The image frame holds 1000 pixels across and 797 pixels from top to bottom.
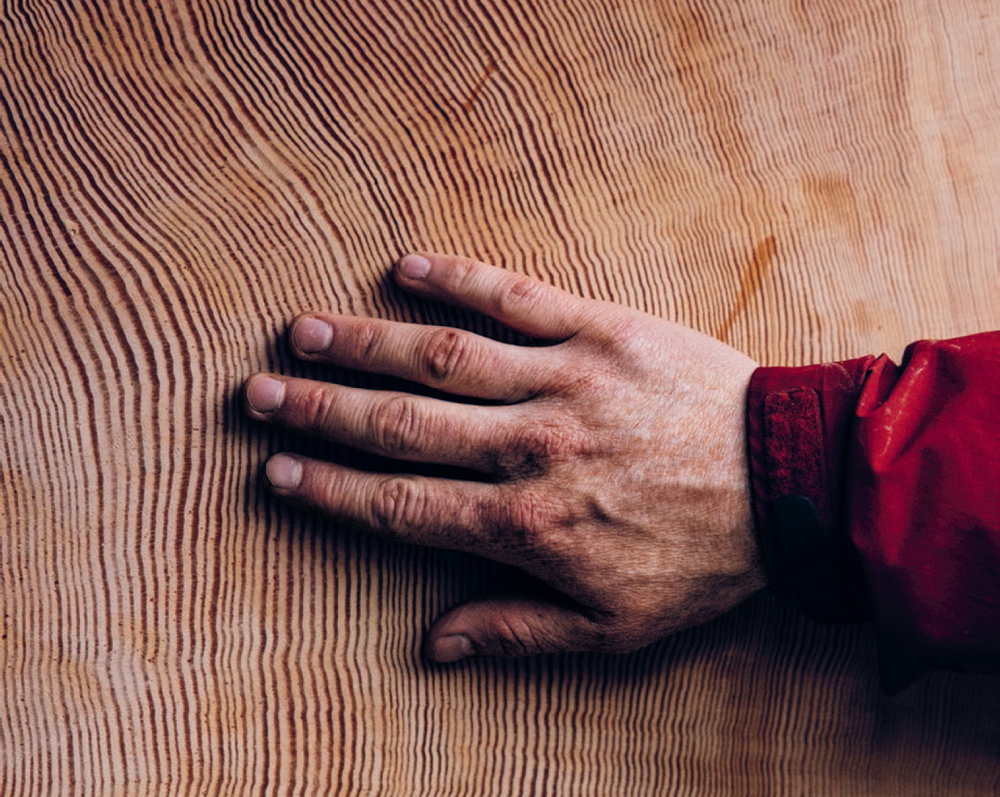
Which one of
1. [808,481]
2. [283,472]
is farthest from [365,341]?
[808,481]

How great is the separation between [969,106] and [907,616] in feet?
2.34

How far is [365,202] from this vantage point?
86 cm

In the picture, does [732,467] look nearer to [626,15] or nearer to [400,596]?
[400,596]

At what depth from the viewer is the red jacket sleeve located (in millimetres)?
727

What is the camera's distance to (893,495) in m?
0.74

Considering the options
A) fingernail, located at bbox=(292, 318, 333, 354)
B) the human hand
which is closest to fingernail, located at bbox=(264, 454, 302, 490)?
the human hand

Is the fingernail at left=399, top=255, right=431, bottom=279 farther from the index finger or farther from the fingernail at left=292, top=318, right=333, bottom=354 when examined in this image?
the fingernail at left=292, top=318, right=333, bottom=354

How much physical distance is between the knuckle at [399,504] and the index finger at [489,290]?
0.67 feet

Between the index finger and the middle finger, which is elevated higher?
the index finger

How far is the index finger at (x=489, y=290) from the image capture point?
838 millimetres

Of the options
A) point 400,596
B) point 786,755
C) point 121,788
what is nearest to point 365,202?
point 400,596

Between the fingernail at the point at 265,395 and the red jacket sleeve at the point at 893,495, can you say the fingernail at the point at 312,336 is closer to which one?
the fingernail at the point at 265,395

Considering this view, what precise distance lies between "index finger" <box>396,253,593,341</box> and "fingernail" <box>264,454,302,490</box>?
223 millimetres

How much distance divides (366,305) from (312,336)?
0.07 metres
